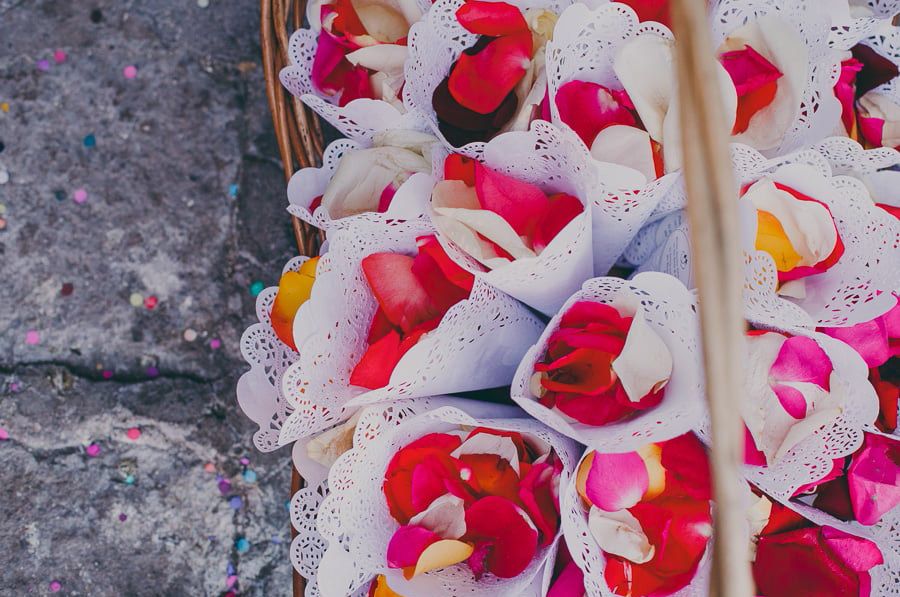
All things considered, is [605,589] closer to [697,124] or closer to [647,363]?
[647,363]

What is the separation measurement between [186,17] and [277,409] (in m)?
0.46

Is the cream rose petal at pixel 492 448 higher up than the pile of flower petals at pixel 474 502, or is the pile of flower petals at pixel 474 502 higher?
the cream rose petal at pixel 492 448

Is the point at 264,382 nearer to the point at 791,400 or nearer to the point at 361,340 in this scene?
the point at 361,340

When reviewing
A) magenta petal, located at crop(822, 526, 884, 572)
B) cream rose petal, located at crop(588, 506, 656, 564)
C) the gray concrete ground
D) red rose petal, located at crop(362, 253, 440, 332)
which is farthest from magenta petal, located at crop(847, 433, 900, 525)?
the gray concrete ground

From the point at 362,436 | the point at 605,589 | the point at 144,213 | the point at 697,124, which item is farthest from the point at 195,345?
the point at 697,124

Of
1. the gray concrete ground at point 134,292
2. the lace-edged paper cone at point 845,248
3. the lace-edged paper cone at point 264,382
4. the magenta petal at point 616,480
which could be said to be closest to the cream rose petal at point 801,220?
the lace-edged paper cone at point 845,248

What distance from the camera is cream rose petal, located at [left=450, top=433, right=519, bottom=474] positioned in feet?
1.26

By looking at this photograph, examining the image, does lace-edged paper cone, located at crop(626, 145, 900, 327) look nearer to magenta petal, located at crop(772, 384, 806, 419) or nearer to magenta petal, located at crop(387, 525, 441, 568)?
magenta petal, located at crop(772, 384, 806, 419)

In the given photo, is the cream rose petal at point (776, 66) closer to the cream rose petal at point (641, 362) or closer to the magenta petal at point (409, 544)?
the cream rose petal at point (641, 362)

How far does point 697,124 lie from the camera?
7.2 inches

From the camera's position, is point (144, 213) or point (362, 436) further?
point (144, 213)

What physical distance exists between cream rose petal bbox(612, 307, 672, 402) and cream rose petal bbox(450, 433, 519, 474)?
73 mm

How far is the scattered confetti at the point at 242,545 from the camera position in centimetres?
68

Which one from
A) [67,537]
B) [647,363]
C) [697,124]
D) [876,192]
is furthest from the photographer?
[67,537]
